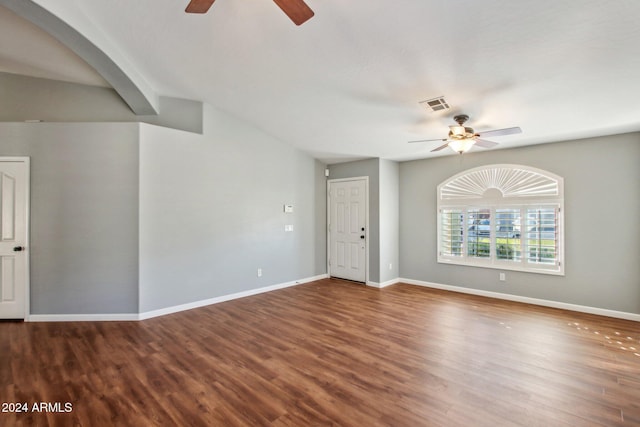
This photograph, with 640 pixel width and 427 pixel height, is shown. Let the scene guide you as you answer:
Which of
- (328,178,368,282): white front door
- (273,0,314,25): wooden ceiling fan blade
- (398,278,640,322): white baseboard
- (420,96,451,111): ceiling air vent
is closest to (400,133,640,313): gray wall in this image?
(398,278,640,322): white baseboard

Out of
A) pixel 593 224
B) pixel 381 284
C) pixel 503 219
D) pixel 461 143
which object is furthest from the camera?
pixel 381 284

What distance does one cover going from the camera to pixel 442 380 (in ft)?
8.11

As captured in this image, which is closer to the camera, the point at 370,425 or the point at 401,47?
the point at 370,425

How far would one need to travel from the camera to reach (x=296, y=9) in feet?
5.61

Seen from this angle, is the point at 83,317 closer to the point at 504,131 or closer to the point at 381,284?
the point at 381,284

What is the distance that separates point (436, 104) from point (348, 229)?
3.43 meters

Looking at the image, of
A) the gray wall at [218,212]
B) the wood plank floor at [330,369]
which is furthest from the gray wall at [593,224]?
the gray wall at [218,212]

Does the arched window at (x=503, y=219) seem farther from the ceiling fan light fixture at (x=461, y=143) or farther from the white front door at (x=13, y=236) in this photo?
the white front door at (x=13, y=236)

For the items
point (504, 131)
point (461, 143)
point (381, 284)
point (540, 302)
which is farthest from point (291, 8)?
point (540, 302)

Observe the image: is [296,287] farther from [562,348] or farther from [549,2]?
[549,2]

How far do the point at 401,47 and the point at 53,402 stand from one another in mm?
3962

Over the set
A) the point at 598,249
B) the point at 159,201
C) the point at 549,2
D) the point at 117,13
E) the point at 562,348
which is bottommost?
the point at 562,348

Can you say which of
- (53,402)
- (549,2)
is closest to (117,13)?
(53,402)

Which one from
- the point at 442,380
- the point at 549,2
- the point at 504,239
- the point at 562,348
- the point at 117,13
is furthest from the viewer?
the point at 504,239
